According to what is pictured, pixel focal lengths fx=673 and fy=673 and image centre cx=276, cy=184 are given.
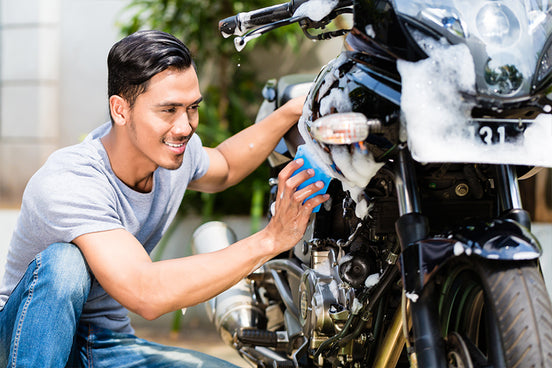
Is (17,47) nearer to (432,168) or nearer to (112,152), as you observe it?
Result: (112,152)

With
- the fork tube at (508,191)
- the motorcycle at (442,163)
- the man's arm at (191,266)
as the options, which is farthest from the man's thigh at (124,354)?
the fork tube at (508,191)

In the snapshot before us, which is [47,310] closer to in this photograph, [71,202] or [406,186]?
[71,202]

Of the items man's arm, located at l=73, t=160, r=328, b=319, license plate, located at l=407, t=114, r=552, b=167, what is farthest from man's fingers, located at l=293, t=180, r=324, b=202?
license plate, located at l=407, t=114, r=552, b=167

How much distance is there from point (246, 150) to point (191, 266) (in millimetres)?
641

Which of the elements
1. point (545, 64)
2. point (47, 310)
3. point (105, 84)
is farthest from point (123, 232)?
point (105, 84)

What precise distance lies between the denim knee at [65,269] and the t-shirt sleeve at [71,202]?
0.11ft

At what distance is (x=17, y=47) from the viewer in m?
5.37

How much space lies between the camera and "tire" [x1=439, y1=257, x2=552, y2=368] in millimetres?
1084

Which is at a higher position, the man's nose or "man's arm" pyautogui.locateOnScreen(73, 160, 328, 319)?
the man's nose

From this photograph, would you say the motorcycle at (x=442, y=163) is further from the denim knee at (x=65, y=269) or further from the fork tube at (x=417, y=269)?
the denim knee at (x=65, y=269)

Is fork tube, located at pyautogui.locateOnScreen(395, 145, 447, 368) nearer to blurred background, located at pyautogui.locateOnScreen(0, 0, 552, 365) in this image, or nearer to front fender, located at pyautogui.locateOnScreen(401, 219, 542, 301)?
front fender, located at pyautogui.locateOnScreen(401, 219, 542, 301)

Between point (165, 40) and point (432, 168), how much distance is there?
78cm

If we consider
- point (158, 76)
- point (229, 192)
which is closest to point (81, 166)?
point (158, 76)

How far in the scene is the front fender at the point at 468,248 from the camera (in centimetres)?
111
